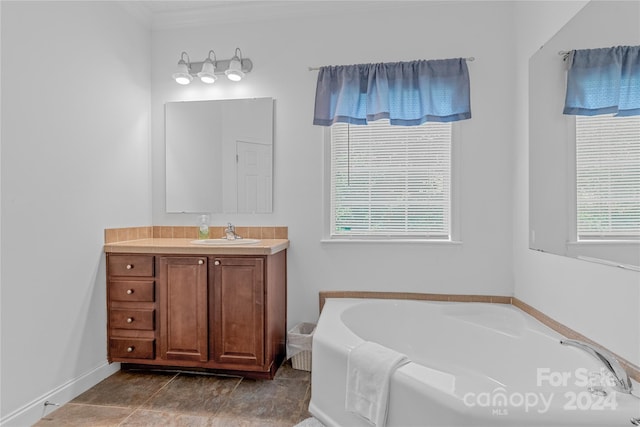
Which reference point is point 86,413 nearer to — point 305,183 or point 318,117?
point 305,183

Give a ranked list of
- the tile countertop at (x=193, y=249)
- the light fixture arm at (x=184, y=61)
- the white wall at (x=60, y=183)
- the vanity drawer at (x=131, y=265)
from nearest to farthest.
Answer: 1. the white wall at (x=60, y=183)
2. the tile countertop at (x=193, y=249)
3. the vanity drawer at (x=131, y=265)
4. the light fixture arm at (x=184, y=61)

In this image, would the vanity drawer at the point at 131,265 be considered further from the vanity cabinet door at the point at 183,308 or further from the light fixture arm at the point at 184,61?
the light fixture arm at the point at 184,61

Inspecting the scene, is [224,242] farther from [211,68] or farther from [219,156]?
[211,68]

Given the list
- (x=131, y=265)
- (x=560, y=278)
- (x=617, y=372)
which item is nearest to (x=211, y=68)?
(x=131, y=265)

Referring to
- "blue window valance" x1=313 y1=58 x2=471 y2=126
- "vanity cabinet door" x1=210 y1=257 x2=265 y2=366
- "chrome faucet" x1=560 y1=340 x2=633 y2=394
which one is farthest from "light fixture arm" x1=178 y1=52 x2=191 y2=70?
"chrome faucet" x1=560 y1=340 x2=633 y2=394

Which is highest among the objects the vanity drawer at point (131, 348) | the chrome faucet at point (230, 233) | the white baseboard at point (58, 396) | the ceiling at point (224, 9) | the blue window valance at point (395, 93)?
the ceiling at point (224, 9)

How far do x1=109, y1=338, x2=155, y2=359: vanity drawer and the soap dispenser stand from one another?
0.84m

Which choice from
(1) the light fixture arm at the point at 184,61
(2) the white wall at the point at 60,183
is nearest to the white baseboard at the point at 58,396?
(2) the white wall at the point at 60,183

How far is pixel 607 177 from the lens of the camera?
4.87ft

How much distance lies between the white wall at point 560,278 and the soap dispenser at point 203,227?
2.32 meters

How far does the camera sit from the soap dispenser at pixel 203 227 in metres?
2.87

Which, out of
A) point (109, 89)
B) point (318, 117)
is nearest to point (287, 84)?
point (318, 117)

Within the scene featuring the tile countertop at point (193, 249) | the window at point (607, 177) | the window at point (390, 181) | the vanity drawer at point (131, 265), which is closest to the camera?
the window at point (607, 177)

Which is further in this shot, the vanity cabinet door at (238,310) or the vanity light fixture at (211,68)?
the vanity light fixture at (211,68)
